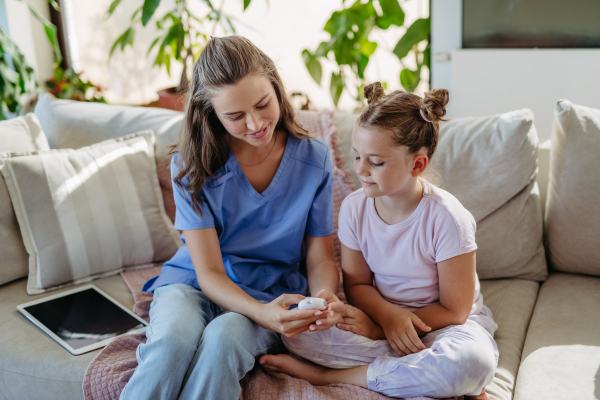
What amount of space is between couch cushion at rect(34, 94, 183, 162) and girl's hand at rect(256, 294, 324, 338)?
0.87 metres

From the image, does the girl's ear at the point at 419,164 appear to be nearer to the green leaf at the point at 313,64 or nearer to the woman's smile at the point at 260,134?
the woman's smile at the point at 260,134

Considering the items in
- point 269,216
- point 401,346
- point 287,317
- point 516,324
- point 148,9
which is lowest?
point 516,324

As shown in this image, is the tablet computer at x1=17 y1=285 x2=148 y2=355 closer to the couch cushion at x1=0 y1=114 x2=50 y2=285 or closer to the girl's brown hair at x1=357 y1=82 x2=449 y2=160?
the couch cushion at x1=0 y1=114 x2=50 y2=285

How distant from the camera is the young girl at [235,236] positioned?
1.08m

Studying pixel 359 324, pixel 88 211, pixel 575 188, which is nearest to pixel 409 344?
pixel 359 324

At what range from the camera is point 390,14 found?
2.19 meters

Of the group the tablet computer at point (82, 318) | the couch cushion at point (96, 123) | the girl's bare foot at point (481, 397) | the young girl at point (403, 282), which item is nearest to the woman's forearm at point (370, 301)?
the young girl at point (403, 282)

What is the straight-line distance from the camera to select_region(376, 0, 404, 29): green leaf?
2156mm

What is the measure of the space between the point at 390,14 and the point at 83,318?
1.64 meters

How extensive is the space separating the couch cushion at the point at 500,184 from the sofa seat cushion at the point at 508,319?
0.04 metres

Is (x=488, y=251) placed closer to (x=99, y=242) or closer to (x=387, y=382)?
(x=387, y=382)

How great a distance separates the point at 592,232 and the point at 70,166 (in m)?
1.48

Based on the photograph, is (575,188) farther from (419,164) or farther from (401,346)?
(401,346)

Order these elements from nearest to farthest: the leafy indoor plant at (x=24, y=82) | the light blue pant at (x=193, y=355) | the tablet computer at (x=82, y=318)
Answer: the light blue pant at (x=193, y=355) < the tablet computer at (x=82, y=318) < the leafy indoor plant at (x=24, y=82)
